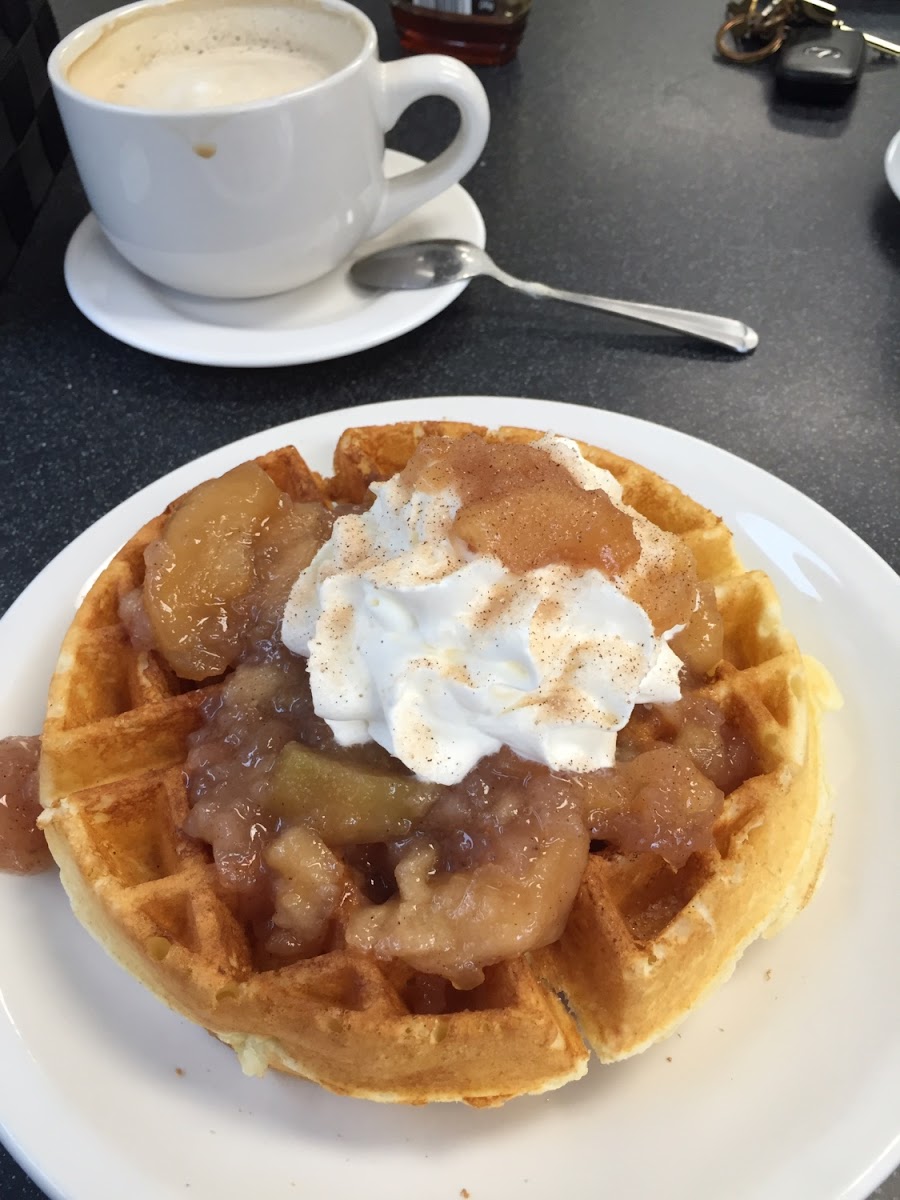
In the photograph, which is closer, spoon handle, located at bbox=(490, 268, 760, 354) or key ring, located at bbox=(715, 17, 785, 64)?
spoon handle, located at bbox=(490, 268, 760, 354)

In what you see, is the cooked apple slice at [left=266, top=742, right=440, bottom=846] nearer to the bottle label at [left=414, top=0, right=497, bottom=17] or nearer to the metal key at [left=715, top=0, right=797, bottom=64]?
the bottle label at [left=414, top=0, right=497, bottom=17]

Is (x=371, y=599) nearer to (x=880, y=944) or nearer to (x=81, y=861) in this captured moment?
(x=81, y=861)

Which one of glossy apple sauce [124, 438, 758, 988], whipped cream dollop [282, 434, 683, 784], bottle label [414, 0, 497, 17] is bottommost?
glossy apple sauce [124, 438, 758, 988]

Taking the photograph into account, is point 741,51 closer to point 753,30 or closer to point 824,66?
point 753,30

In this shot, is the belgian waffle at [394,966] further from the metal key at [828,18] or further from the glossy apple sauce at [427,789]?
the metal key at [828,18]

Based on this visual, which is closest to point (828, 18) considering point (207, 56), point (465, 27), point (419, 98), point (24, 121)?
point (465, 27)

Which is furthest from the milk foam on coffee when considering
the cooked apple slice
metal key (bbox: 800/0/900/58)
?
metal key (bbox: 800/0/900/58)

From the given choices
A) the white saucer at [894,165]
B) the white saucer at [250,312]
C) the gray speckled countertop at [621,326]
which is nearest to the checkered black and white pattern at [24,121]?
the gray speckled countertop at [621,326]
